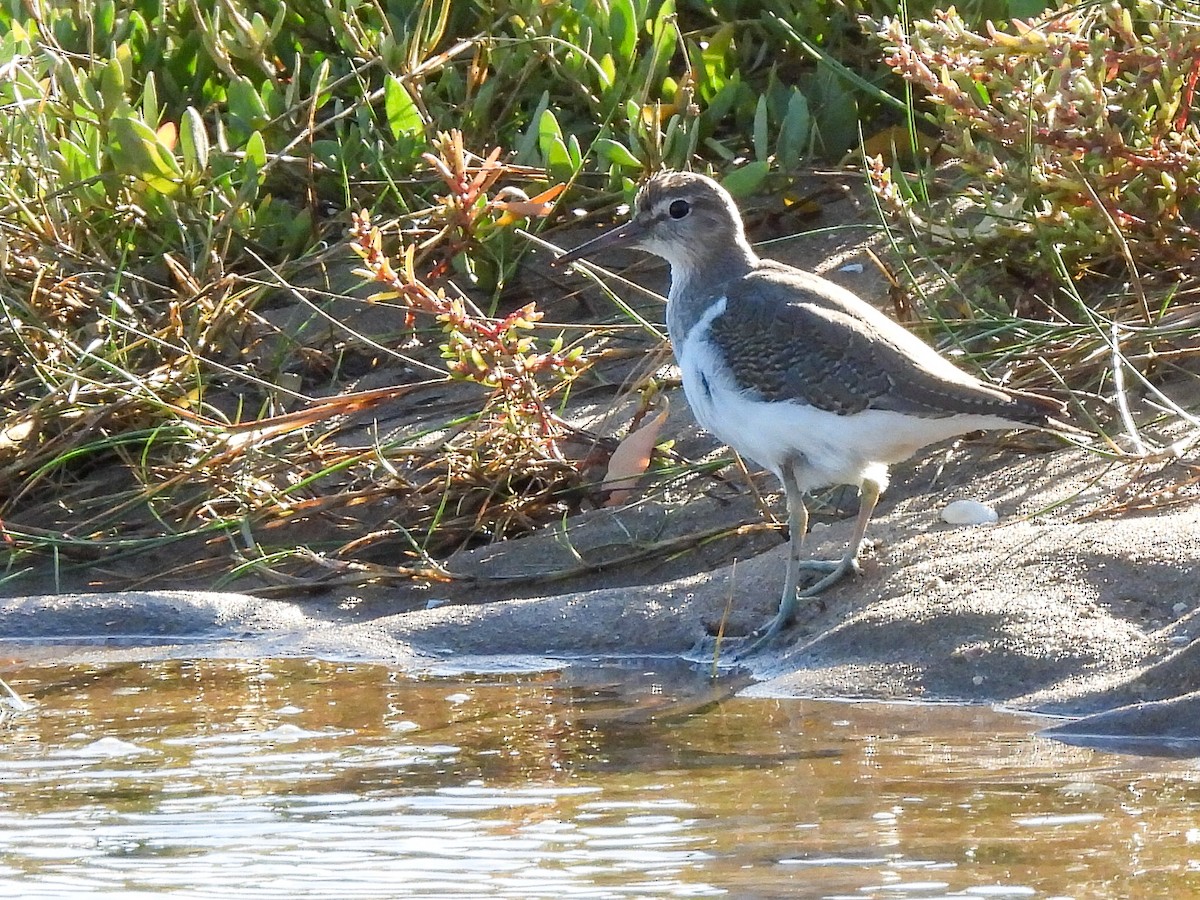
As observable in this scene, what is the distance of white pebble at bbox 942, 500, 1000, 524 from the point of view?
4980mm

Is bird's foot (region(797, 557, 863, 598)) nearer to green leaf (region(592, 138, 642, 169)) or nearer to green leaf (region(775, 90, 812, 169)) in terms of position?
green leaf (region(592, 138, 642, 169))

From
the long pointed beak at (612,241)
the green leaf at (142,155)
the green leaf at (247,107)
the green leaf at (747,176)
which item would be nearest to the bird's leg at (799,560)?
the long pointed beak at (612,241)

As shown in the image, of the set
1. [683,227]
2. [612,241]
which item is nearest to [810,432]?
[683,227]

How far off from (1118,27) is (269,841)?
12.3ft

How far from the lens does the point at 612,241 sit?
18.1 feet

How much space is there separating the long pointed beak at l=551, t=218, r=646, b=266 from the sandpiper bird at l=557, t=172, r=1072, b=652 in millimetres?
493

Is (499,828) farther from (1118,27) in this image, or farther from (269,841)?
(1118,27)

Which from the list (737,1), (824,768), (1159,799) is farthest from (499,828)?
(737,1)

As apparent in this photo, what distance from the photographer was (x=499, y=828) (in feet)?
10.6

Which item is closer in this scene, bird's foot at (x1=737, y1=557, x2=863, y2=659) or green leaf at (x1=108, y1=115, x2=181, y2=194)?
bird's foot at (x1=737, y1=557, x2=863, y2=659)

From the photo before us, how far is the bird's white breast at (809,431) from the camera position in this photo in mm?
4676

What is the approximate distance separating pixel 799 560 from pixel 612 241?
125 cm

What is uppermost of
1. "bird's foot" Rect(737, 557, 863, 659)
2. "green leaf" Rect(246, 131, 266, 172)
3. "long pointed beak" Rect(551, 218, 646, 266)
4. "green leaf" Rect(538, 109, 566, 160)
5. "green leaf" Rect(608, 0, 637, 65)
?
"green leaf" Rect(608, 0, 637, 65)

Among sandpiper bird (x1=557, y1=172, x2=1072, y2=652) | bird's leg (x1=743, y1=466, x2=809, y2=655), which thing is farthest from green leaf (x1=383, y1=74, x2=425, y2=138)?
bird's leg (x1=743, y1=466, x2=809, y2=655)
